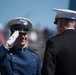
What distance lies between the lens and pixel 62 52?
180 inches

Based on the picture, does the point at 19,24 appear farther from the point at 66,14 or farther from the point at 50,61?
the point at 50,61

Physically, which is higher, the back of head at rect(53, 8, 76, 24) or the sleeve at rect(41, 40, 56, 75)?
the back of head at rect(53, 8, 76, 24)

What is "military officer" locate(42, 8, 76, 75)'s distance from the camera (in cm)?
452

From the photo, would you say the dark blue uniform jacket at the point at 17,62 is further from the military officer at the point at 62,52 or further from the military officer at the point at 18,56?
the military officer at the point at 62,52

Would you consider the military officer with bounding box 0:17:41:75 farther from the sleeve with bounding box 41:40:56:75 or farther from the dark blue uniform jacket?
the sleeve with bounding box 41:40:56:75

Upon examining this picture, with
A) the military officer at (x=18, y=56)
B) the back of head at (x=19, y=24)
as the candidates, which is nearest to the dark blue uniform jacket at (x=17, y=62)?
the military officer at (x=18, y=56)

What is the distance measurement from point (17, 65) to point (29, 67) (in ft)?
0.58

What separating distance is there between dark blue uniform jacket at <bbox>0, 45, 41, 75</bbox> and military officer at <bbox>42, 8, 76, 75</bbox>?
0.90m

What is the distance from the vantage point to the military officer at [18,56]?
17.6 ft

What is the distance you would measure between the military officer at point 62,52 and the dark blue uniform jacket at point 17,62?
0.90 metres

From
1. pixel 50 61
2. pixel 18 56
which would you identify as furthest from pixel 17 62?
pixel 50 61

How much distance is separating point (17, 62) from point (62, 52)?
A: 1120 mm

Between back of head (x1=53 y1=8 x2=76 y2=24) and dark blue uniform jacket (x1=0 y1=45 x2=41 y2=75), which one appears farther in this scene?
dark blue uniform jacket (x1=0 y1=45 x2=41 y2=75)

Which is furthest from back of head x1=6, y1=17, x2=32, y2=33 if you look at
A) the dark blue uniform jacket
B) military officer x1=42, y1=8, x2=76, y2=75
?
military officer x1=42, y1=8, x2=76, y2=75
